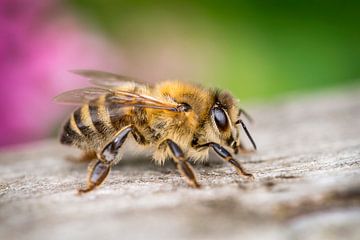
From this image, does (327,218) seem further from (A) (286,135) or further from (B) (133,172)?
(A) (286,135)

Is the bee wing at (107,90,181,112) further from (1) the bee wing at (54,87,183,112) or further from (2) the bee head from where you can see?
(2) the bee head

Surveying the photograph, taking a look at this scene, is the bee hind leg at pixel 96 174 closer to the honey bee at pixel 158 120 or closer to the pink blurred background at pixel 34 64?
the honey bee at pixel 158 120

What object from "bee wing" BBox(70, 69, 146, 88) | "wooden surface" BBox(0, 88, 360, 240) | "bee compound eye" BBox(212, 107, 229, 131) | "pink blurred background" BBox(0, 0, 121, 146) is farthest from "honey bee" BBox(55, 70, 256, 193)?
"pink blurred background" BBox(0, 0, 121, 146)

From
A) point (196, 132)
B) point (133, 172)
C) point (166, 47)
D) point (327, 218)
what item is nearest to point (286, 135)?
point (196, 132)

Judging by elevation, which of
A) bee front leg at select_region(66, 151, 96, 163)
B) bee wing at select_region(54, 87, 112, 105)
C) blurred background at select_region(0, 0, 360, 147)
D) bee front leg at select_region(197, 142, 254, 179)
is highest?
blurred background at select_region(0, 0, 360, 147)

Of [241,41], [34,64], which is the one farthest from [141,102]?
[241,41]

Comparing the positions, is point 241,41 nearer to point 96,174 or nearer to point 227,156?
point 227,156

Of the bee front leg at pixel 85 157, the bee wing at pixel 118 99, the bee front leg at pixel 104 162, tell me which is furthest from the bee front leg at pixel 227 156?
the bee front leg at pixel 85 157
